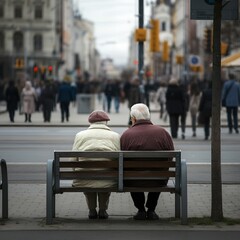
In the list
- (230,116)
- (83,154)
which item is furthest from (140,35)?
(83,154)

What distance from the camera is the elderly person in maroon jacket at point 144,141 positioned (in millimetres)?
10117

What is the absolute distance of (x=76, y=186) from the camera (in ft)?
32.3

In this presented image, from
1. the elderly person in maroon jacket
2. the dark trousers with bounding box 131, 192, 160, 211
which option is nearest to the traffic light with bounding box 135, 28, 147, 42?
the elderly person in maroon jacket

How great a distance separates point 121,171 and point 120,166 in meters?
0.06

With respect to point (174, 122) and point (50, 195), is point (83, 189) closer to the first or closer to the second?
point (50, 195)

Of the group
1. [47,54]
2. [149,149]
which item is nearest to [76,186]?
[149,149]

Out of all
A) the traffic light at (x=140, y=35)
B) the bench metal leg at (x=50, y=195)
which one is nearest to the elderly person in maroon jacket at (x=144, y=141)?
the bench metal leg at (x=50, y=195)

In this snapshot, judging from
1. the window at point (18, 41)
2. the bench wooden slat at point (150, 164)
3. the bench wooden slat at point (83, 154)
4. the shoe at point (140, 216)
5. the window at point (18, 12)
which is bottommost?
the shoe at point (140, 216)

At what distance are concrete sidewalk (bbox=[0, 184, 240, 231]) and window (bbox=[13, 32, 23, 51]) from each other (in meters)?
105

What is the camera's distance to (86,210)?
35.8 feet

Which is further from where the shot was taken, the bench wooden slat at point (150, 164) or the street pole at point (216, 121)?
the street pole at point (216, 121)

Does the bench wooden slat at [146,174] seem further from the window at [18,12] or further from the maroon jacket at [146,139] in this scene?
the window at [18,12]

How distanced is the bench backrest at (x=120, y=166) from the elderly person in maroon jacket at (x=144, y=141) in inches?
12.9

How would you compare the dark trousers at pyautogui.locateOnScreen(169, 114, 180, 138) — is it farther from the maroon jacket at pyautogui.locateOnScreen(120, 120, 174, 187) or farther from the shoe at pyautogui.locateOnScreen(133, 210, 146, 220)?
the shoe at pyautogui.locateOnScreen(133, 210, 146, 220)
